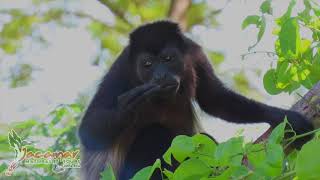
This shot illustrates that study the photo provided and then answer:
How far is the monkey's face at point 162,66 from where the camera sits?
3732 mm

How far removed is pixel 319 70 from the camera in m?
2.64

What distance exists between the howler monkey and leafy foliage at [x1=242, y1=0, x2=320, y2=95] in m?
0.93

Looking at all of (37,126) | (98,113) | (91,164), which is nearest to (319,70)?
(98,113)

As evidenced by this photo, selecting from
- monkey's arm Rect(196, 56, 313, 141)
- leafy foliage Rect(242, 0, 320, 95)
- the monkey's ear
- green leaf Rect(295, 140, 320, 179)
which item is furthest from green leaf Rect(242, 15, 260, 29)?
the monkey's ear

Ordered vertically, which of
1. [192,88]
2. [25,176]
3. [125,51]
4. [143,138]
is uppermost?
[125,51]

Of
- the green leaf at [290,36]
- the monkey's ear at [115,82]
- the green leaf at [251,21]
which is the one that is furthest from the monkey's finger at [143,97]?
the green leaf at [290,36]

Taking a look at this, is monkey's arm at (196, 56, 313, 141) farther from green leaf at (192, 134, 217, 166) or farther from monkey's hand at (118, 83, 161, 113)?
green leaf at (192, 134, 217, 166)

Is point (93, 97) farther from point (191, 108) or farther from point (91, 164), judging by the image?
point (191, 108)

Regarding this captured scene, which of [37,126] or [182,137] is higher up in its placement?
[182,137]

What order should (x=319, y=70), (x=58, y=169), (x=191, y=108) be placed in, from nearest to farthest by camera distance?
(x=319, y=70) → (x=58, y=169) → (x=191, y=108)

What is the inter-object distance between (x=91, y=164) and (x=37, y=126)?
78 centimetres

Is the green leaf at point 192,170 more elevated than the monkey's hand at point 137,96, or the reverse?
the green leaf at point 192,170

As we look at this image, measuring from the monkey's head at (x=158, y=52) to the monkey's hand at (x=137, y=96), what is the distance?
0.13 metres

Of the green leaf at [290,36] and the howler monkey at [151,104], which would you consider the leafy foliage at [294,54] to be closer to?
the green leaf at [290,36]
